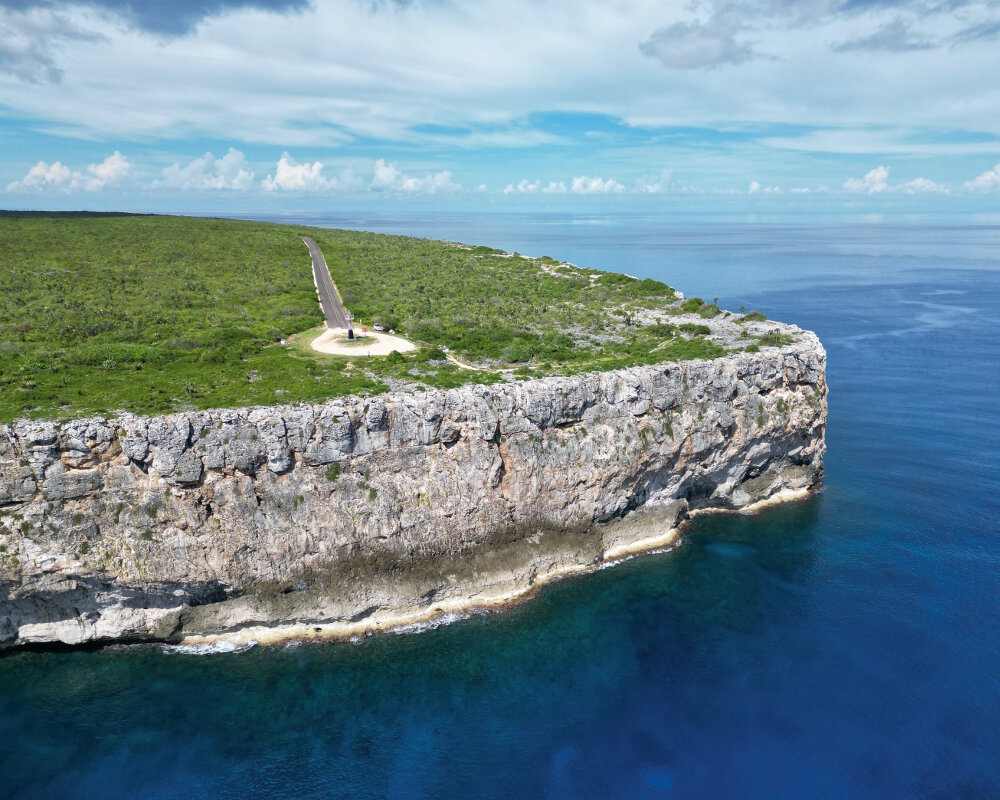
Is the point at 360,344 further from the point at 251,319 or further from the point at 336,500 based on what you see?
the point at 336,500

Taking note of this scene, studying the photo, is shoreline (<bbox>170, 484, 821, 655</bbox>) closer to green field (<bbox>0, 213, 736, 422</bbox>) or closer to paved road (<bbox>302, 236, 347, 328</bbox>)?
green field (<bbox>0, 213, 736, 422</bbox>)

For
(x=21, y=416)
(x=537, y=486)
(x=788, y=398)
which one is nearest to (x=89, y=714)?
(x=21, y=416)

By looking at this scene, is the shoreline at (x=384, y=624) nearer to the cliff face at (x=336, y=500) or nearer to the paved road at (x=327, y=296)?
the cliff face at (x=336, y=500)

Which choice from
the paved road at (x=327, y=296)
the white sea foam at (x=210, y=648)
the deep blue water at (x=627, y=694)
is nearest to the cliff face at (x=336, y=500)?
the white sea foam at (x=210, y=648)

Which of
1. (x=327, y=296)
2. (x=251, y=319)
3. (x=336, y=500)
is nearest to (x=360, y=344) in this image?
(x=251, y=319)

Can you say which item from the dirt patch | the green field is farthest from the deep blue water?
the dirt patch

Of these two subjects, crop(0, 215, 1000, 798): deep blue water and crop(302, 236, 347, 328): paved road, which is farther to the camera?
crop(302, 236, 347, 328): paved road

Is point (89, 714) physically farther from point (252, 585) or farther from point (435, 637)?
point (435, 637)
